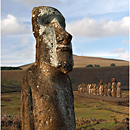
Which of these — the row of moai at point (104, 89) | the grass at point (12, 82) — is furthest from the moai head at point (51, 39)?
the grass at point (12, 82)

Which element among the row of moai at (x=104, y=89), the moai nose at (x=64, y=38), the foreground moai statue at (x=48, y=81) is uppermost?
the moai nose at (x=64, y=38)

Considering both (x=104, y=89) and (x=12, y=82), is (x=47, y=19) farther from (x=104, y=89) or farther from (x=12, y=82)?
(x=12, y=82)

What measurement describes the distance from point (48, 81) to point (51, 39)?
25.8 inches

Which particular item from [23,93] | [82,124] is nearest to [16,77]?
[82,124]

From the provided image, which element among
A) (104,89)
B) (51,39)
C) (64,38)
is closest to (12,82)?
(104,89)

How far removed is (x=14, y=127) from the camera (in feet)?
34.4

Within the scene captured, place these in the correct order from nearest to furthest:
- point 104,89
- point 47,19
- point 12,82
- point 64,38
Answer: point 64,38 < point 47,19 < point 104,89 < point 12,82

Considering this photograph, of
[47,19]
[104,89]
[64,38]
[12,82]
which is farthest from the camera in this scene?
[12,82]

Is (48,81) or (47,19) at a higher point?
(47,19)

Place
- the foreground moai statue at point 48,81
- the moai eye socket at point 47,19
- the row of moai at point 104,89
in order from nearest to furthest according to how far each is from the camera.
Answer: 1. the foreground moai statue at point 48,81
2. the moai eye socket at point 47,19
3. the row of moai at point 104,89

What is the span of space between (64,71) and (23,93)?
75cm

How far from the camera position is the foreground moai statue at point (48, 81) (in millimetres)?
3455

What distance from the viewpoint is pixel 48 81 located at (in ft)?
11.5

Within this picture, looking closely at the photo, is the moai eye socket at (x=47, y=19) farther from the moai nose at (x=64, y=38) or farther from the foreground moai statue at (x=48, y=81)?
the moai nose at (x=64, y=38)
